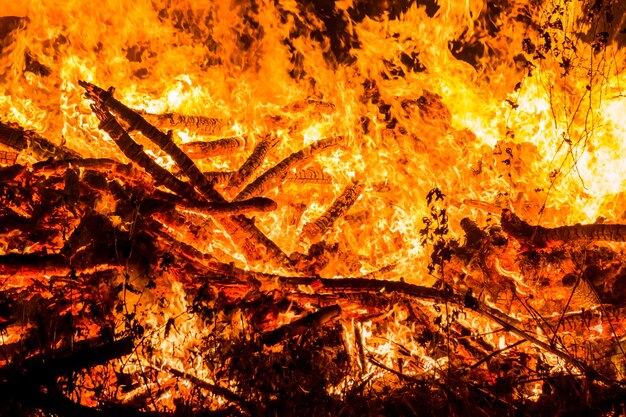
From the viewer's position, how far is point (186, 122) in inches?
276

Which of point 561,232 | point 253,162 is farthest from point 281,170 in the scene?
point 561,232

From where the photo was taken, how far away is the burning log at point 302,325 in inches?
181

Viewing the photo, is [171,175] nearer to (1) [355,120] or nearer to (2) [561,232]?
(1) [355,120]

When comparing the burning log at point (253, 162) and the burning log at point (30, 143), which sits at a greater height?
the burning log at point (253, 162)

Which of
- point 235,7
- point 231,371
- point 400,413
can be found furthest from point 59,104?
point 400,413

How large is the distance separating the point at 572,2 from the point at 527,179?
274 cm

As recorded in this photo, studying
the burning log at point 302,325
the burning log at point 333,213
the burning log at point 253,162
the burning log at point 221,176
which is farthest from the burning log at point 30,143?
the burning log at point 302,325

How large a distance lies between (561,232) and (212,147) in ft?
14.9

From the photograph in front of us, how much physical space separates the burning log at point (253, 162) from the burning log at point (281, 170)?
14 cm

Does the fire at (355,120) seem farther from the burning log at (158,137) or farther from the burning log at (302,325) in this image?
the burning log at (302,325)

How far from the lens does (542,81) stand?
7.57 meters

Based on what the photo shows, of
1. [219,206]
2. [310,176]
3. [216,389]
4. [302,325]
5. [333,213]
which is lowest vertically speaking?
[216,389]

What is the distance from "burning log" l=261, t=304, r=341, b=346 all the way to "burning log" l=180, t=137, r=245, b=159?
9.96ft

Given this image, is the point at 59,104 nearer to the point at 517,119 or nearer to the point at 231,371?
the point at 231,371
